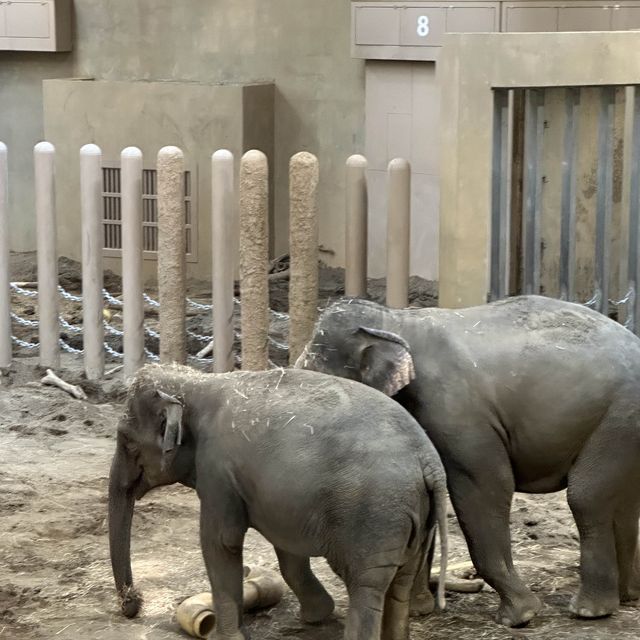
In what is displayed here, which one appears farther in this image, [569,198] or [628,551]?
[569,198]

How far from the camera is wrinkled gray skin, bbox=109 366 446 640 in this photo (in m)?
4.23

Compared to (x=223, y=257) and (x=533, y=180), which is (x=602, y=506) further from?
(x=223, y=257)

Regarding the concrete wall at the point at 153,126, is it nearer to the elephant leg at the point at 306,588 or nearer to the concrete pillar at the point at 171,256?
the concrete pillar at the point at 171,256

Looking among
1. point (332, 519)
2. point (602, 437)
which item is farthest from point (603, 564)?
point (332, 519)

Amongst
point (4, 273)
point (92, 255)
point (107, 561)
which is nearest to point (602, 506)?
point (107, 561)

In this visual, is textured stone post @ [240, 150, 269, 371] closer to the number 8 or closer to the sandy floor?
the sandy floor

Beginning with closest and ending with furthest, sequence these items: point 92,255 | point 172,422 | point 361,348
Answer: point 172,422
point 361,348
point 92,255

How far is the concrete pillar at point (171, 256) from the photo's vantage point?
7938 mm

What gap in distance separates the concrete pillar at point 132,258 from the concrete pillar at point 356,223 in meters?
1.22

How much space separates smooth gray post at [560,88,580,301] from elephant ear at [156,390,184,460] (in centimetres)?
312

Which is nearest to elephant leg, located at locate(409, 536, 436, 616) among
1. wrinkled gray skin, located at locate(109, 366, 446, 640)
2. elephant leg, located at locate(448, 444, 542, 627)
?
elephant leg, located at locate(448, 444, 542, 627)

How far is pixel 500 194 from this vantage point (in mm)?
7238

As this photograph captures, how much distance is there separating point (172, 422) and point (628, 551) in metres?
1.67

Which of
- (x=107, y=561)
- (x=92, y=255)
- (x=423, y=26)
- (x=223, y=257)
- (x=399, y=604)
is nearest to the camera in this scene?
(x=399, y=604)
